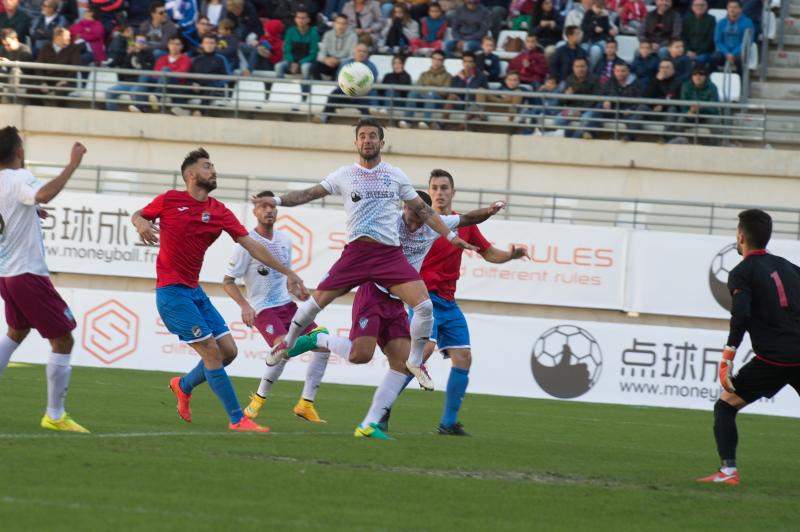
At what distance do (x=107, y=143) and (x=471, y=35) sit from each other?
7574mm

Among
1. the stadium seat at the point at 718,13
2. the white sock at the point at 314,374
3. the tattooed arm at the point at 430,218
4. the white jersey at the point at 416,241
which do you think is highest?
the stadium seat at the point at 718,13

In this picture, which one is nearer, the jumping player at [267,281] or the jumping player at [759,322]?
the jumping player at [759,322]

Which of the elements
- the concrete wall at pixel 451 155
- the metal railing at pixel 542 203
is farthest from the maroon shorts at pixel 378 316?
the concrete wall at pixel 451 155

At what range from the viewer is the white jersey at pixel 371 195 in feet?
34.3

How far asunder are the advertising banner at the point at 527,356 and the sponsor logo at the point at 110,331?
0.05ft

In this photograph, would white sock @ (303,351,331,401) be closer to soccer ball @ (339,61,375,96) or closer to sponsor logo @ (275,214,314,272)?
soccer ball @ (339,61,375,96)

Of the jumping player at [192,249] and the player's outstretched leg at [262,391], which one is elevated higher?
the jumping player at [192,249]

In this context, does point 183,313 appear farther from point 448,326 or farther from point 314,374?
point 448,326

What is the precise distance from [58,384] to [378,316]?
2712mm

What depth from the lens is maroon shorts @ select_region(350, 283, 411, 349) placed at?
10.9m

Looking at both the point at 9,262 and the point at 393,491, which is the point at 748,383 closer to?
the point at 393,491

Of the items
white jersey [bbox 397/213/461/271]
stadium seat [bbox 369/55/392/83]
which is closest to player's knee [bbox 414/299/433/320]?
white jersey [bbox 397/213/461/271]

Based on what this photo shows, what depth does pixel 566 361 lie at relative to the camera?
19.7m

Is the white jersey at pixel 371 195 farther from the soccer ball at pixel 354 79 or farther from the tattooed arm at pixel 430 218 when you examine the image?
the soccer ball at pixel 354 79
